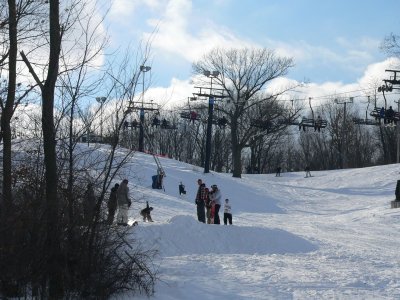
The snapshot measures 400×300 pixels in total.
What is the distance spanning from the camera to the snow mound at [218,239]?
55.0 feet

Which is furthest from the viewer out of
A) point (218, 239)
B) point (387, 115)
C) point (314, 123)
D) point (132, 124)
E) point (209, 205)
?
point (314, 123)

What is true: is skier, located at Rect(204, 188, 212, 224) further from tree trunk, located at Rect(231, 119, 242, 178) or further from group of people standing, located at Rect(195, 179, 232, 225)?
tree trunk, located at Rect(231, 119, 242, 178)

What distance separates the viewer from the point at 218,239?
17938 millimetres

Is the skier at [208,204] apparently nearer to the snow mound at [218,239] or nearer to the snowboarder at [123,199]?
the snow mound at [218,239]

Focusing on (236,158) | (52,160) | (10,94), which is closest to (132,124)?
(10,94)

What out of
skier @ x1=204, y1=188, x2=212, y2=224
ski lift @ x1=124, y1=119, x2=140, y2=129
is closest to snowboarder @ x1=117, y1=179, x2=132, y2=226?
ski lift @ x1=124, y1=119, x2=140, y2=129

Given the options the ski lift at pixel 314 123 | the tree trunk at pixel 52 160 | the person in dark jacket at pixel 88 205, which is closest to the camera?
the tree trunk at pixel 52 160

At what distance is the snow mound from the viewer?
1677cm

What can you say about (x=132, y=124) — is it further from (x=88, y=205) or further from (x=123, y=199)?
(x=123, y=199)

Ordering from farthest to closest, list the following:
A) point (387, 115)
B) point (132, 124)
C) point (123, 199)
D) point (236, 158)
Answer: point (236, 158), point (387, 115), point (123, 199), point (132, 124)

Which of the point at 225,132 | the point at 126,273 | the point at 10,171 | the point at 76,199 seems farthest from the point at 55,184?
the point at 225,132

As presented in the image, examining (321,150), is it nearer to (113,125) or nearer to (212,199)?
(212,199)

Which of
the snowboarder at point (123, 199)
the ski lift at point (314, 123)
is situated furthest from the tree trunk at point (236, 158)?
the snowboarder at point (123, 199)

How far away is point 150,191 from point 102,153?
87.6ft
